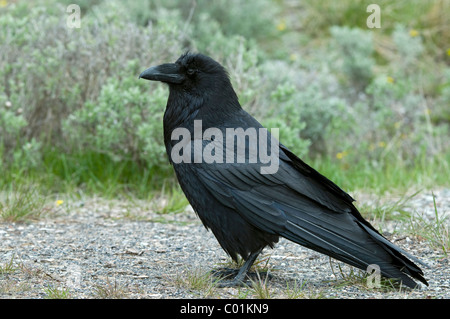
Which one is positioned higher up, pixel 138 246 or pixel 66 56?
pixel 66 56

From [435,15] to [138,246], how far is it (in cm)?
736

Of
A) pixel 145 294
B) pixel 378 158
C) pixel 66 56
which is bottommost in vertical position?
pixel 145 294

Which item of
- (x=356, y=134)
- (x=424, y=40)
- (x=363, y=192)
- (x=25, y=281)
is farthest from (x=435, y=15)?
(x=25, y=281)

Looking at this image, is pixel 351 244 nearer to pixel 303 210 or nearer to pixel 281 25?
pixel 303 210

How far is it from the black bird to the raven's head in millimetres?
188

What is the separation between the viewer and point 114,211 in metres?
5.84

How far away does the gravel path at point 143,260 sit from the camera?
3.81 m

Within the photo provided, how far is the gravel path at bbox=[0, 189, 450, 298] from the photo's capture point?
12.5 feet

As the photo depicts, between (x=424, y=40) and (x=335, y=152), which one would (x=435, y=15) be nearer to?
(x=424, y=40)

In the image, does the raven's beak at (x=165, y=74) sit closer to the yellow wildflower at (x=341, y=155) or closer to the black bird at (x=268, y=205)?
the black bird at (x=268, y=205)

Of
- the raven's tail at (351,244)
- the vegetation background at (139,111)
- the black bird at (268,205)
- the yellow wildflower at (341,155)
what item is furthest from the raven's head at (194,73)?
the yellow wildflower at (341,155)

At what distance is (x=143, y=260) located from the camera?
4.51 metres
